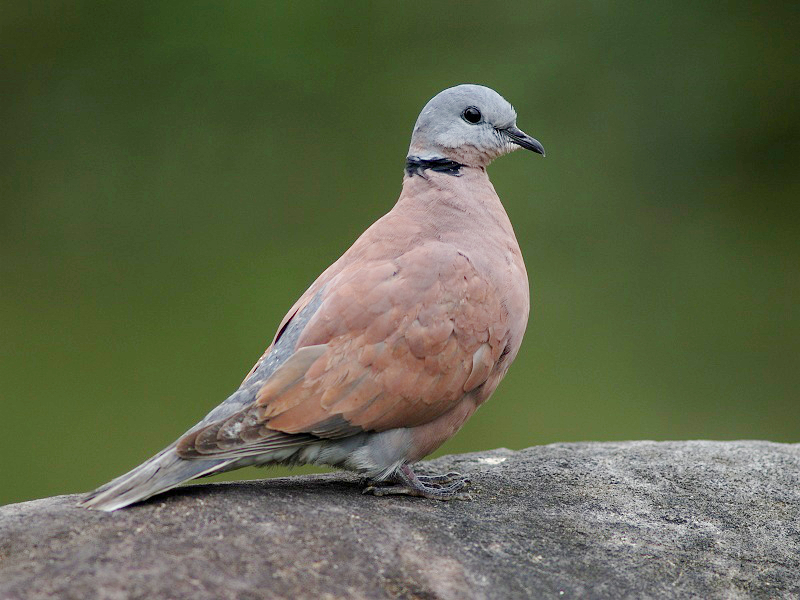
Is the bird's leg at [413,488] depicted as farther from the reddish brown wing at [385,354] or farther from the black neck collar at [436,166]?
the black neck collar at [436,166]

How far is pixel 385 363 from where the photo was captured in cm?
282

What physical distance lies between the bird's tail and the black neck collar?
4.13 ft

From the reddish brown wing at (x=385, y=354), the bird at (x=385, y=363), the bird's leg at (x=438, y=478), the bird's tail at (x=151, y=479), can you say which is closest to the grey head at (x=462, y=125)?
the bird at (x=385, y=363)

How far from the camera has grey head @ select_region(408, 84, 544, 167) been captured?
133 inches

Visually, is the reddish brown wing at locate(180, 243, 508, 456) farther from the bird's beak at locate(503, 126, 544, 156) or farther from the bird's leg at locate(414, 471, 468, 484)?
the bird's beak at locate(503, 126, 544, 156)

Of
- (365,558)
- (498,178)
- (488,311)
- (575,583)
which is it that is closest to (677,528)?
(575,583)

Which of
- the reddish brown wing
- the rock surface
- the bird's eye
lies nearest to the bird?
the reddish brown wing

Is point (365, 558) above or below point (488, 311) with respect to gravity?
below

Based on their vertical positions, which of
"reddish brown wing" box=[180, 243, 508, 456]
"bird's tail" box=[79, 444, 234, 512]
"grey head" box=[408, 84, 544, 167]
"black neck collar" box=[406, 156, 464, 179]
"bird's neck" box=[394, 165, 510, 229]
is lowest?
"bird's tail" box=[79, 444, 234, 512]

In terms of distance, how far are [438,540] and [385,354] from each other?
568 millimetres

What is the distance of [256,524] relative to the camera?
2402 mm

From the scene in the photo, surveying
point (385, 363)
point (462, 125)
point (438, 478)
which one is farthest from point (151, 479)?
point (462, 125)

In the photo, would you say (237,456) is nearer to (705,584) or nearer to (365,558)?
(365,558)

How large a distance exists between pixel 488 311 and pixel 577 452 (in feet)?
2.91
